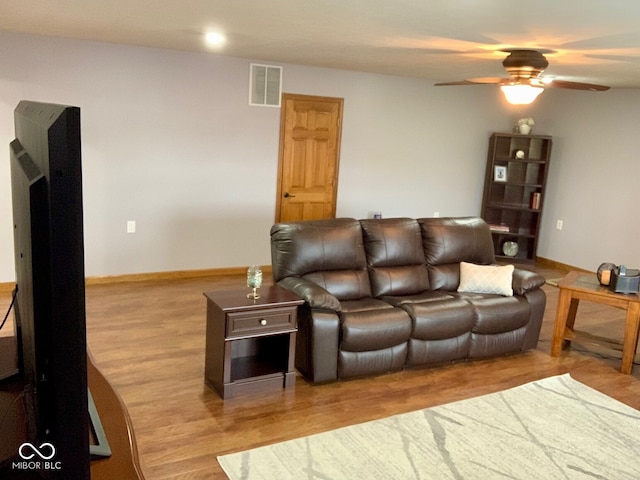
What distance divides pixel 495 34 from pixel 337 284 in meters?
1.91

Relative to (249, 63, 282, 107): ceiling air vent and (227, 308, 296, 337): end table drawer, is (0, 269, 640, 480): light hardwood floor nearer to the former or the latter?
(227, 308, 296, 337): end table drawer

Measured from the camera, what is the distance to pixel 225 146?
5.91 m

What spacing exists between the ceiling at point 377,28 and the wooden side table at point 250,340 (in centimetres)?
169

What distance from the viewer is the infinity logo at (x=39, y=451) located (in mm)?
826

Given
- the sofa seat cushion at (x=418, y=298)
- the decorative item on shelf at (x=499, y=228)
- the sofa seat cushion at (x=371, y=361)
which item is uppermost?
the decorative item on shelf at (x=499, y=228)

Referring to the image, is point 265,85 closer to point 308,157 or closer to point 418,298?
point 308,157

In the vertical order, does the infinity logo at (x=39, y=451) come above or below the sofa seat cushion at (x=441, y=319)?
above

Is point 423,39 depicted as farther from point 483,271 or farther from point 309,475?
point 309,475

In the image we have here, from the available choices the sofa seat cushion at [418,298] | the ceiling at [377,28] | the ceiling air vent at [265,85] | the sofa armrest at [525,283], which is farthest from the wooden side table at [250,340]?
the ceiling air vent at [265,85]

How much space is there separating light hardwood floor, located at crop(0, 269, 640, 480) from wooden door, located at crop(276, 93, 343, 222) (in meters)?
1.81

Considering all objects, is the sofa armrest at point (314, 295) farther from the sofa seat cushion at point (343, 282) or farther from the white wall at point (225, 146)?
the white wall at point (225, 146)

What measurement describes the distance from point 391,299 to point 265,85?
2.98 metres

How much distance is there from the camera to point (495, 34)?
3.41 m

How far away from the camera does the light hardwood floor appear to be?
9.77 ft
